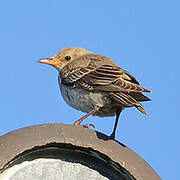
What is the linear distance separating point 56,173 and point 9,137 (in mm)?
568

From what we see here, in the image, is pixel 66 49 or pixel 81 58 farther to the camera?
pixel 66 49

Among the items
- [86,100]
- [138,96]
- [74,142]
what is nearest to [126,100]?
[138,96]

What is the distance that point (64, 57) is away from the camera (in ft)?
31.9

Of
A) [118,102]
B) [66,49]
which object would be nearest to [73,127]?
[118,102]

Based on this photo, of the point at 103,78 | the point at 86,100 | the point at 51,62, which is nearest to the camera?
the point at 86,100

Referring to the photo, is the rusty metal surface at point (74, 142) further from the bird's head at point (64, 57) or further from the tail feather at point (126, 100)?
the bird's head at point (64, 57)

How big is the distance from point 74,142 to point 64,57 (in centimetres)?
501

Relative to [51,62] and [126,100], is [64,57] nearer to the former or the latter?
[51,62]

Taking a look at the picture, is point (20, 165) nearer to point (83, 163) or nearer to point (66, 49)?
point (83, 163)

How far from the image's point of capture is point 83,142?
492 cm

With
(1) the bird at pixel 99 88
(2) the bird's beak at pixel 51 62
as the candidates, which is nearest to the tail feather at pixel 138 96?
(1) the bird at pixel 99 88

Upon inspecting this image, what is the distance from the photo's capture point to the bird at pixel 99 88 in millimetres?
7484

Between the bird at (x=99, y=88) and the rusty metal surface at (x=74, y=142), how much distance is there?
2.10 meters

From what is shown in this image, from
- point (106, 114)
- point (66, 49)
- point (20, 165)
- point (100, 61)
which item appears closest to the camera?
point (20, 165)
